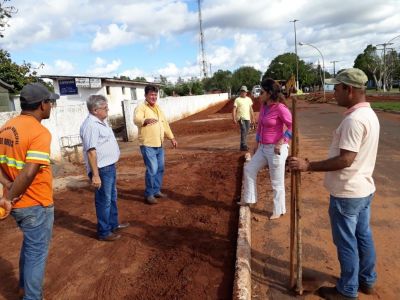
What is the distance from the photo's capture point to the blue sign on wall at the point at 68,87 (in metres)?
24.3

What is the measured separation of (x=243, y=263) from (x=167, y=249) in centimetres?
113

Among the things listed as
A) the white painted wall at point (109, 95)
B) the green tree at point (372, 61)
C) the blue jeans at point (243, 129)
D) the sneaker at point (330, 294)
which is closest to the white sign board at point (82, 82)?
the white painted wall at point (109, 95)

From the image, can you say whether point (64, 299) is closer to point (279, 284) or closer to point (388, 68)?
point (279, 284)

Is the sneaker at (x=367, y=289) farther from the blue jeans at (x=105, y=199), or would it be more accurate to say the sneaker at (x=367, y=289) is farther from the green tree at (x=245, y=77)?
the green tree at (x=245, y=77)

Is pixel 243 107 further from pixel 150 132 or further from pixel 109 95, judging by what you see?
pixel 109 95

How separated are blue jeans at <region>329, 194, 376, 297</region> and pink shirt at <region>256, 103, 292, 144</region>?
1.89m

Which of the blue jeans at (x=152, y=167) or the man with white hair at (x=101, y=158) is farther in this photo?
the blue jeans at (x=152, y=167)

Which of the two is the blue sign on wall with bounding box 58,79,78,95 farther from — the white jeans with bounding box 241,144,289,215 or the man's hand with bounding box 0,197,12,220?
the man's hand with bounding box 0,197,12,220

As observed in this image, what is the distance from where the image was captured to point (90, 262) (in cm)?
427

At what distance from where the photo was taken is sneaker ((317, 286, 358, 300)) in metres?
3.17

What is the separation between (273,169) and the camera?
500cm

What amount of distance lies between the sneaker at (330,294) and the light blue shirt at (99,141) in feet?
9.33

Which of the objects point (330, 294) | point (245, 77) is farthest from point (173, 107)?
point (245, 77)

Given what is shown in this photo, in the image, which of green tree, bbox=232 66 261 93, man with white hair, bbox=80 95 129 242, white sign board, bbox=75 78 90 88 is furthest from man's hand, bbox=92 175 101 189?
green tree, bbox=232 66 261 93
